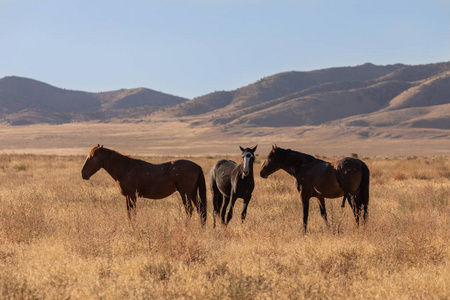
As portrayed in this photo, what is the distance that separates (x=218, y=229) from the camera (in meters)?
8.85

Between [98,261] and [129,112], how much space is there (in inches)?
6953

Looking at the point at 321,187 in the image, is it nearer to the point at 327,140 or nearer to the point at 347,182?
the point at 347,182

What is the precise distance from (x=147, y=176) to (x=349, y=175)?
4005 millimetres

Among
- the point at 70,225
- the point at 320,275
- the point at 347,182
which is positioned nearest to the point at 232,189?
the point at 347,182

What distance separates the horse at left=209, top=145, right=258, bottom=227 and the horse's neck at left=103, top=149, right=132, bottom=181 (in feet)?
6.99

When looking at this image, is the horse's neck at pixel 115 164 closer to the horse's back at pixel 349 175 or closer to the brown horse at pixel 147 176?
the brown horse at pixel 147 176

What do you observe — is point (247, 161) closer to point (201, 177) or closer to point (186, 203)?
point (201, 177)

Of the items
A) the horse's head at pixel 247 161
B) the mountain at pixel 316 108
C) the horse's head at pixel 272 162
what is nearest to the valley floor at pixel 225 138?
the mountain at pixel 316 108

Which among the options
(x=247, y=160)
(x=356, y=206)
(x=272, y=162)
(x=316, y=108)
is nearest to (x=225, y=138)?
(x=316, y=108)

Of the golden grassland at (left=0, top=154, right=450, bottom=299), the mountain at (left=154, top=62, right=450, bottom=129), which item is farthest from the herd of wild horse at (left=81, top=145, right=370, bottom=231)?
the mountain at (left=154, top=62, right=450, bottom=129)

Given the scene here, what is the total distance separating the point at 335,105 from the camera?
143 meters

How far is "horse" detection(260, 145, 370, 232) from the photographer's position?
913cm

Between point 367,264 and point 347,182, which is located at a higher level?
point 347,182

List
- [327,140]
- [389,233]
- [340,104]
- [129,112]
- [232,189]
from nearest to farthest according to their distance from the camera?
1. [389,233]
2. [232,189]
3. [327,140]
4. [340,104]
5. [129,112]
